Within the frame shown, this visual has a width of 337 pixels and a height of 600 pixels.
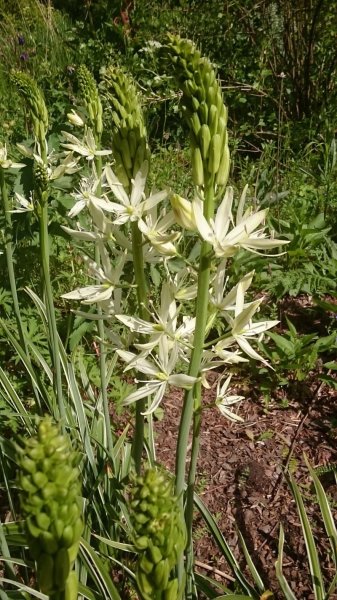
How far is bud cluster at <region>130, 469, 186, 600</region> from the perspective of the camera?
0.81 metres

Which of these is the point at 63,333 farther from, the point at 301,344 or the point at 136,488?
the point at 136,488

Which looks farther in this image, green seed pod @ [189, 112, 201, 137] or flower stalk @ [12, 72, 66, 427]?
flower stalk @ [12, 72, 66, 427]

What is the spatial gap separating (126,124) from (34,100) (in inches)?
27.7

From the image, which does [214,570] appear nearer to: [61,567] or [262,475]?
[262,475]

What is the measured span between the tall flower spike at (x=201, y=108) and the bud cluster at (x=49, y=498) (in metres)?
0.62

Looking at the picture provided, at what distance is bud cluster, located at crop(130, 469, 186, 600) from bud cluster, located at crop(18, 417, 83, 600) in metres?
0.09

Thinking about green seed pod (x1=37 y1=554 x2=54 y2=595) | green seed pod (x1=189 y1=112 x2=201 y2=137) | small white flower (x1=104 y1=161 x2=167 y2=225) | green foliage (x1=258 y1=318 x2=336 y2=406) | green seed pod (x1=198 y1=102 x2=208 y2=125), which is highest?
green seed pod (x1=198 y1=102 x2=208 y2=125)

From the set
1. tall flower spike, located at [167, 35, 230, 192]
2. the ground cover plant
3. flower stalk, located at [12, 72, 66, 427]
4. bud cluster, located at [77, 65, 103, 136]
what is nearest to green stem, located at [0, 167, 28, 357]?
the ground cover plant

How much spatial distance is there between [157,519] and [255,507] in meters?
1.66

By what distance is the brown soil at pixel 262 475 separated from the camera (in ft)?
7.01

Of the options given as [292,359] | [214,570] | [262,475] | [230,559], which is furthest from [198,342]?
[292,359]

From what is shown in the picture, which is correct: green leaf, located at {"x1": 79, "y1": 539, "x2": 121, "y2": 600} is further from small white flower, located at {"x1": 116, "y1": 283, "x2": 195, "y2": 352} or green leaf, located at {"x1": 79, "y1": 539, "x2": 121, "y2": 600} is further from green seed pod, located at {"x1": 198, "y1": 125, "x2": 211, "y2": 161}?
green seed pod, located at {"x1": 198, "y1": 125, "x2": 211, "y2": 161}

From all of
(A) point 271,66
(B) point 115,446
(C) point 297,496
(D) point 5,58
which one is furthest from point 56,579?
(D) point 5,58

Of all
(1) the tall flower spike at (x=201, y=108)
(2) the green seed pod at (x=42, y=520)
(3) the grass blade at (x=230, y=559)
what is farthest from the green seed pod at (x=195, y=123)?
(3) the grass blade at (x=230, y=559)
